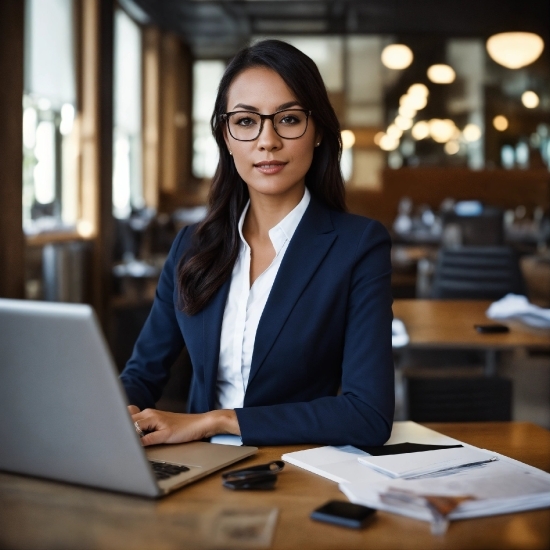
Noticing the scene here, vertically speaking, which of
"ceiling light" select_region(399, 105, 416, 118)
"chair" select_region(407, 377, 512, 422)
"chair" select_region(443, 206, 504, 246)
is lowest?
"chair" select_region(407, 377, 512, 422)

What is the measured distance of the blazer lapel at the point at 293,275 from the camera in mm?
1521

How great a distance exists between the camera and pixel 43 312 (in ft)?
3.17

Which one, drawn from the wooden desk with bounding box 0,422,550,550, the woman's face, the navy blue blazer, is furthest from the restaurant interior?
the wooden desk with bounding box 0,422,550,550

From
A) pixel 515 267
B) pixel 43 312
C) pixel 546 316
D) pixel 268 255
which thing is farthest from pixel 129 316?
pixel 515 267

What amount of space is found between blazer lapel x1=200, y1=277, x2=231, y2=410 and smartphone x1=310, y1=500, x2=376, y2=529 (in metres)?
0.61

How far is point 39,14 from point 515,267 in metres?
4.68

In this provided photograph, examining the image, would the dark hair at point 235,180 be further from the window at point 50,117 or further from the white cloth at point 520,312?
the window at point 50,117

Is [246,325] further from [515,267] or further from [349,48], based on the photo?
[349,48]

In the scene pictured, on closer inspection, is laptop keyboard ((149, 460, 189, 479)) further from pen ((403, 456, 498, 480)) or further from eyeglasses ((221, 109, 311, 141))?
eyeglasses ((221, 109, 311, 141))

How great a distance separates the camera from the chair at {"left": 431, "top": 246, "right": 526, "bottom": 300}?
3906 millimetres

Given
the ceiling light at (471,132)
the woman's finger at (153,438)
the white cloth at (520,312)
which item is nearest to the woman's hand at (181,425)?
the woman's finger at (153,438)

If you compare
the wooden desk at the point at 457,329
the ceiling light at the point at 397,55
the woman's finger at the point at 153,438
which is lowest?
the wooden desk at the point at 457,329

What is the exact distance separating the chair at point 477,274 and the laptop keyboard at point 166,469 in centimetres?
303

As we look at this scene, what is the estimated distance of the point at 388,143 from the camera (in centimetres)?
1345
